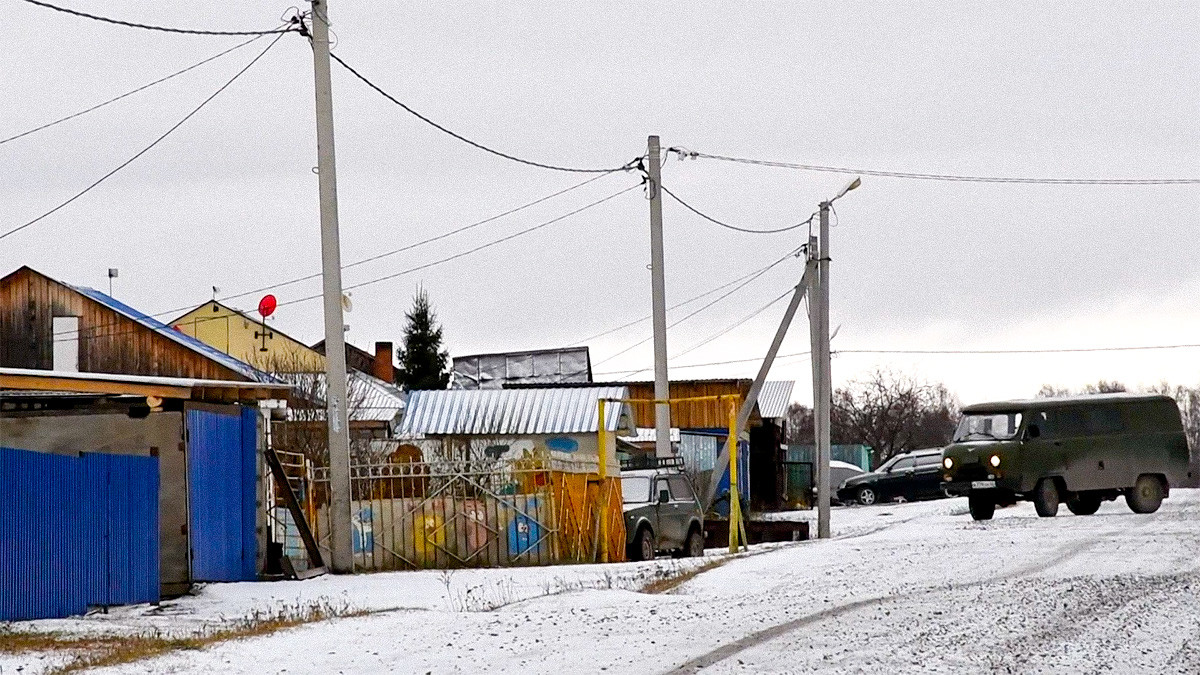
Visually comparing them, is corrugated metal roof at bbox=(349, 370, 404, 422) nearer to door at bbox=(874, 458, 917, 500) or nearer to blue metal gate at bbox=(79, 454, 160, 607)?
door at bbox=(874, 458, 917, 500)

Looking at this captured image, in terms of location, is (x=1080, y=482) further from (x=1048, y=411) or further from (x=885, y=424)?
(x=885, y=424)

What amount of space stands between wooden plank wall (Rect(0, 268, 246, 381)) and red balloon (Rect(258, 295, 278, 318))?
1.85 meters

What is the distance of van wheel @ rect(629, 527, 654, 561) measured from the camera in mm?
24938

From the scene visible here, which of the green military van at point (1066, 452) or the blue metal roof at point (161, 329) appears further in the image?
the blue metal roof at point (161, 329)

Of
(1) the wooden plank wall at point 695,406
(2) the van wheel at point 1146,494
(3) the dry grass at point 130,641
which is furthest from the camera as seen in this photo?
(1) the wooden plank wall at point 695,406

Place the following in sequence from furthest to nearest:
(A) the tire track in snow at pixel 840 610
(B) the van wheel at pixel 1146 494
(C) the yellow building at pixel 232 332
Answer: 1. (C) the yellow building at pixel 232 332
2. (B) the van wheel at pixel 1146 494
3. (A) the tire track in snow at pixel 840 610

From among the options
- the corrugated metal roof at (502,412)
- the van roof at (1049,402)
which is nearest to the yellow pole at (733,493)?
the van roof at (1049,402)

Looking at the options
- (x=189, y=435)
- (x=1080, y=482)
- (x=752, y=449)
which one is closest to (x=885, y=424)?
(x=752, y=449)

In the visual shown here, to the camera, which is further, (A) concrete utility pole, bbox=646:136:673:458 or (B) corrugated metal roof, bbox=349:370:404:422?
(B) corrugated metal roof, bbox=349:370:404:422

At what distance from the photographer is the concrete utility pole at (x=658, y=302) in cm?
3019

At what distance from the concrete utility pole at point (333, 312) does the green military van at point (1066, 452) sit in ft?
38.7

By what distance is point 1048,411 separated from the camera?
2855 cm

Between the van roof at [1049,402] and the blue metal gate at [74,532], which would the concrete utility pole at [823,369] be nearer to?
the van roof at [1049,402]

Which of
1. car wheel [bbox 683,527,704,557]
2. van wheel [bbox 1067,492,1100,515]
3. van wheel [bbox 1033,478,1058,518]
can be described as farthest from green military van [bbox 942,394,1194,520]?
car wheel [bbox 683,527,704,557]
